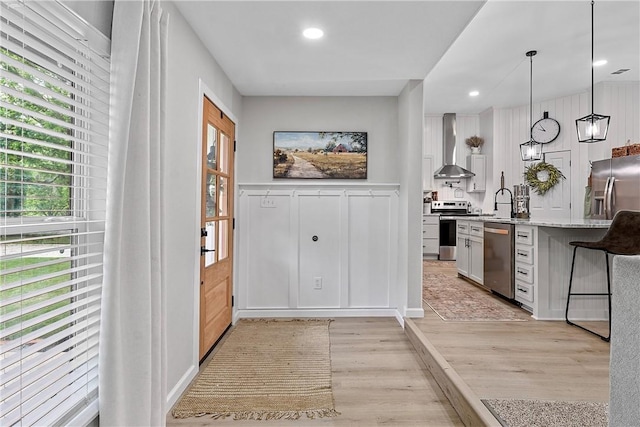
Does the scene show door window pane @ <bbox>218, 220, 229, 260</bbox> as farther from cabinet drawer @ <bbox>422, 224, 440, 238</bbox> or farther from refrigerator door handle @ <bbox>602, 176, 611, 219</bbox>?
refrigerator door handle @ <bbox>602, 176, 611, 219</bbox>

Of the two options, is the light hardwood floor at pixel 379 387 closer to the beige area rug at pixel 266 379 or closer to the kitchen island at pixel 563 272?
the beige area rug at pixel 266 379

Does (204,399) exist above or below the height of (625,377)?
below

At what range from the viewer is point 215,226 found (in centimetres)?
301

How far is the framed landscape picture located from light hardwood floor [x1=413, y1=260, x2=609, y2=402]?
1.81m

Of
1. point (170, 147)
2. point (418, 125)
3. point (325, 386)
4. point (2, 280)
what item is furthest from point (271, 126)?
point (2, 280)

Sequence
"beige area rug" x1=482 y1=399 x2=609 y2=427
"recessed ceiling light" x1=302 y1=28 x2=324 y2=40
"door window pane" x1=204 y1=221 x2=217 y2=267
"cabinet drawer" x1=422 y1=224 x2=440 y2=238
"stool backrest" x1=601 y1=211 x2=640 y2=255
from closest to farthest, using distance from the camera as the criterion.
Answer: "beige area rug" x1=482 y1=399 x2=609 y2=427, "recessed ceiling light" x1=302 y1=28 x2=324 y2=40, "stool backrest" x1=601 y1=211 x2=640 y2=255, "door window pane" x1=204 y1=221 x2=217 y2=267, "cabinet drawer" x1=422 y1=224 x2=440 y2=238

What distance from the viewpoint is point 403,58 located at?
2812 mm

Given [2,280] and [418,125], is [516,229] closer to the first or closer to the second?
[418,125]

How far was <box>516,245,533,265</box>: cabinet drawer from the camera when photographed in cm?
332

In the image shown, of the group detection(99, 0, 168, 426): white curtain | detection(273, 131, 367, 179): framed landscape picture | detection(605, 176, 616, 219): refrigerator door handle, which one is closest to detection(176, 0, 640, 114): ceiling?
detection(273, 131, 367, 179): framed landscape picture

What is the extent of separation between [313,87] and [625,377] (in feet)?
10.7

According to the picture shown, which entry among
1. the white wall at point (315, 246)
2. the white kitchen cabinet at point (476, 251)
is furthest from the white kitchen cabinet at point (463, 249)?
the white wall at point (315, 246)

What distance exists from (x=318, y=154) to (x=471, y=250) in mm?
2602

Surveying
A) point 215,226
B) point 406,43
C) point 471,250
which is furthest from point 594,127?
point 215,226
